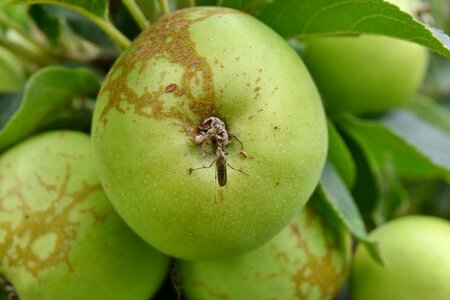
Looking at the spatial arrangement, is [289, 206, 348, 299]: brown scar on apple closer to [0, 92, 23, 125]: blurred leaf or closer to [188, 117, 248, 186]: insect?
[188, 117, 248, 186]: insect

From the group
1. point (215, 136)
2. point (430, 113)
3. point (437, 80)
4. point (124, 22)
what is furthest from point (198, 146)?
point (437, 80)

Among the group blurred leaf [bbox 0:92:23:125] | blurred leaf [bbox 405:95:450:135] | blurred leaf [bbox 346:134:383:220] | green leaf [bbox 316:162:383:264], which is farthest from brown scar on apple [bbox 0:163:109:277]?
blurred leaf [bbox 405:95:450:135]

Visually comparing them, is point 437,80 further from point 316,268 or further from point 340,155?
point 316,268

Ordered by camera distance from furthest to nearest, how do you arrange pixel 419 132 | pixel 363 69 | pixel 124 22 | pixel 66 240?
pixel 419 132
pixel 363 69
pixel 124 22
pixel 66 240

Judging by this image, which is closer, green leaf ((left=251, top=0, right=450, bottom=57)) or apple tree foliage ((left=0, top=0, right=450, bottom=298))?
green leaf ((left=251, top=0, right=450, bottom=57))

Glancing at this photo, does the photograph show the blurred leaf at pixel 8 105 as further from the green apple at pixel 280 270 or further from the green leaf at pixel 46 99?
the green apple at pixel 280 270

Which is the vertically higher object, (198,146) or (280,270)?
(198,146)

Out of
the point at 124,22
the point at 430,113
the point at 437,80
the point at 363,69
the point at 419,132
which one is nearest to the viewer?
the point at 124,22

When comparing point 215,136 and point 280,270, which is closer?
point 215,136
